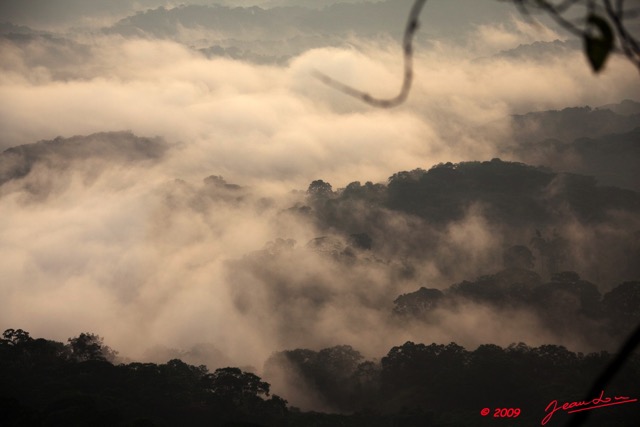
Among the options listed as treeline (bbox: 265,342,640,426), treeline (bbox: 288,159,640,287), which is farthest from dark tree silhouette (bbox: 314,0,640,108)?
treeline (bbox: 288,159,640,287)

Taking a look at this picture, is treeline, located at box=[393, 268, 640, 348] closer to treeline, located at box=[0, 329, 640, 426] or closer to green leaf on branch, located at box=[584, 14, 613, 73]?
treeline, located at box=[0, 329, 640, 426]

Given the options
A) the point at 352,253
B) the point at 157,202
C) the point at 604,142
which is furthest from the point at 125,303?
the point at 604,142

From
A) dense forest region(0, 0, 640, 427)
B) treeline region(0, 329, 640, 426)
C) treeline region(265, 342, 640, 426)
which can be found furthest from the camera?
dense forest region(0, 0, 640, 427)

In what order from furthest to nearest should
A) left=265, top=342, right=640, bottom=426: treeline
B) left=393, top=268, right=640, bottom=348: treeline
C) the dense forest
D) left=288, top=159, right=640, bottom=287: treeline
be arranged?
left=288, top=159, right=640, bottom=287: treeline < left=393, top=268, right=640, bottom=348: treeline < the dense forest < left=265, top=342, right=640, bottom=426: treeline

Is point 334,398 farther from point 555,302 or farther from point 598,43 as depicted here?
point 598,43

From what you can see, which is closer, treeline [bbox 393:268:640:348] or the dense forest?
the dense forest

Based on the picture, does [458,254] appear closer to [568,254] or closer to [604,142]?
[568,254]

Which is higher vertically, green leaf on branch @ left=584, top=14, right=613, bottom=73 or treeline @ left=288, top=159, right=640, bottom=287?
treeline @ left=288, top=159, right=640, bottom=287
